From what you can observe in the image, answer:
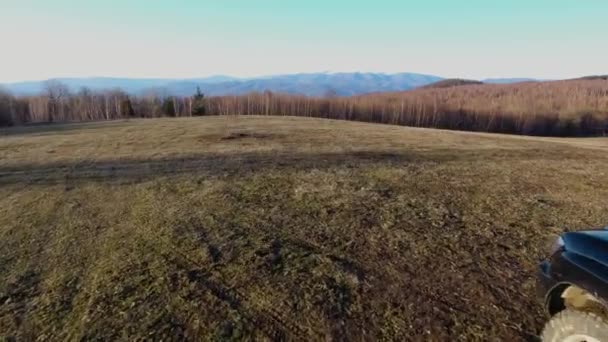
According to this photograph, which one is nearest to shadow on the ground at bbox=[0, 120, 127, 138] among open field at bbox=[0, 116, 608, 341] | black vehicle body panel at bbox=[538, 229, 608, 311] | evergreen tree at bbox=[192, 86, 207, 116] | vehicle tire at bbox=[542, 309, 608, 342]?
open field at bbox=[0, 116, 608, 341]

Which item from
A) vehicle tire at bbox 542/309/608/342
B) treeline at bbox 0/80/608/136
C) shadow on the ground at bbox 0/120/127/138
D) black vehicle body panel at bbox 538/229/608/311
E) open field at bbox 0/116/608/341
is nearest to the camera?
vehicle tire at bbox 542/309/608/342

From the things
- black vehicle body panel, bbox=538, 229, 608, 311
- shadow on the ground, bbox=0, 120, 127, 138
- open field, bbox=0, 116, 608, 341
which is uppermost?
black vehicle body panel, bbox=538, 229, 608, 311

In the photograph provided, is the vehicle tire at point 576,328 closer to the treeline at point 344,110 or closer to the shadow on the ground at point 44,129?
the shadow on the ground at point 44,129

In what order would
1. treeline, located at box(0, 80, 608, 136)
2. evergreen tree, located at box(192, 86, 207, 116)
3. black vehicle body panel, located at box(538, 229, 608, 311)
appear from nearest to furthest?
black vehicle body panel, located at box(538, 229, 608, 311) < evergreen tree, located at box(192, 86, 207, 116) < treeline, located at box(0, 80, 608, 136)

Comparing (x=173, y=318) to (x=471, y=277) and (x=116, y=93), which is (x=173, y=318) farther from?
(x=116, y=93)

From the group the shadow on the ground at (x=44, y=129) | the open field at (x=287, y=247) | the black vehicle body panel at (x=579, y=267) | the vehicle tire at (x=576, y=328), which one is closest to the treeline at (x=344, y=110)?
the shadow on the ground at (x=44, y=129)

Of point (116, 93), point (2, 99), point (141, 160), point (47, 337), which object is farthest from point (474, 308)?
point (116, 93)

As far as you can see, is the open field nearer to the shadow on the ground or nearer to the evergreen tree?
the shadow on the ground

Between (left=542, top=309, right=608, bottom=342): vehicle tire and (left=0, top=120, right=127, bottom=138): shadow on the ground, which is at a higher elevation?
(left=542, top=309, right=608, bottom=342): vehicle tire
